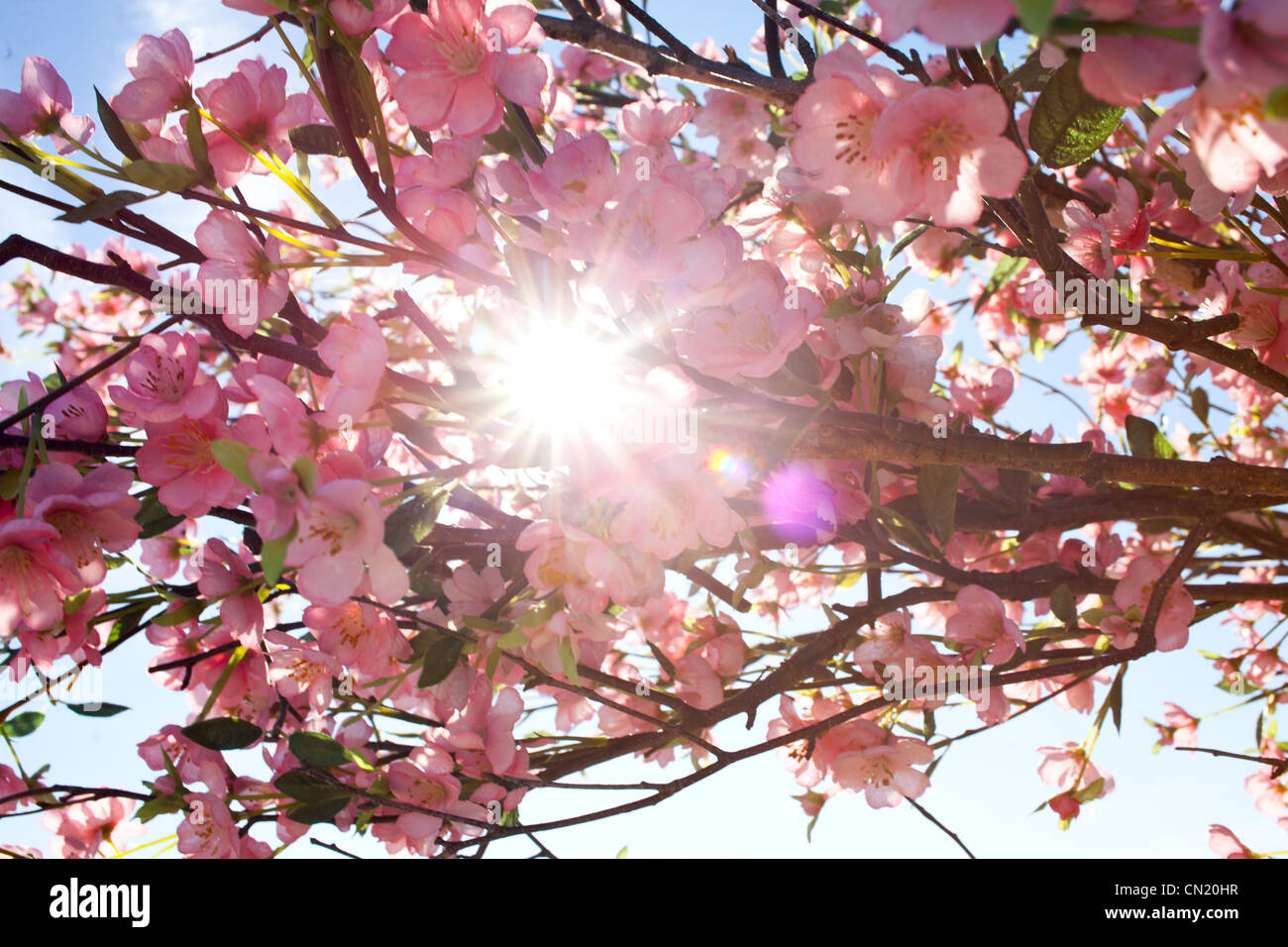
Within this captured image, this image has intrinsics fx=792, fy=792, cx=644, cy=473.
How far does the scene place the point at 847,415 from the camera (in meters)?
0.70

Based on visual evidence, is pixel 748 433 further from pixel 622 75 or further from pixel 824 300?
pixel 622 75

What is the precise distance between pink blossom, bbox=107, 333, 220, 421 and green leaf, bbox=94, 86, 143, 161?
16 cm

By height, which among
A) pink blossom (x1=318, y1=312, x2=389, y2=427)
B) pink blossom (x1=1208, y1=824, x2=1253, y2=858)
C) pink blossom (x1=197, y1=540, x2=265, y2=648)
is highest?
pink blossom (x1=318, y1=312, x2=389, y2=427)

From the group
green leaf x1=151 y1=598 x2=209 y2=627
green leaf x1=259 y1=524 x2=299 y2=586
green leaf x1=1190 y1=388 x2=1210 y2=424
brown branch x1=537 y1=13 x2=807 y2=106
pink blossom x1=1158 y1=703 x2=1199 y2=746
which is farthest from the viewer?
pink blossom x1=1158 y1=703 x2=1199 y2=746

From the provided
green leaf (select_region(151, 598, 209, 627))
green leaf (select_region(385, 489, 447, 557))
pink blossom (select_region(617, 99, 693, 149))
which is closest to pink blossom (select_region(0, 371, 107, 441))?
green leaf (select_region(151, 598, 209, 627))

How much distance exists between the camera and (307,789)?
86cm

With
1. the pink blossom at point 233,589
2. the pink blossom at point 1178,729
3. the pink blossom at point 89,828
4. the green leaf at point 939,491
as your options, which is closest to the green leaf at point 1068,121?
the green leaf at point 939,491

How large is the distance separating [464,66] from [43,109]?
42 centimetres

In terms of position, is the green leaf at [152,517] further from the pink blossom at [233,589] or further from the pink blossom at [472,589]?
the pink blossom at [472,589]

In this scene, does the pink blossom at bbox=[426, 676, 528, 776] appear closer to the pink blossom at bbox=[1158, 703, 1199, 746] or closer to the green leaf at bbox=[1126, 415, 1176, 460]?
the green leaf at bbox=[1126, 415, 1176, 460]

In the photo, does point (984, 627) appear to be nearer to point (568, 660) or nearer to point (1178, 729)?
point (568, 660)

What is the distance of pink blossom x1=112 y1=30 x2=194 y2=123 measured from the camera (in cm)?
71

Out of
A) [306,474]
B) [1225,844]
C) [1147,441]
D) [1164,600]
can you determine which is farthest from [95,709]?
[1225,844]

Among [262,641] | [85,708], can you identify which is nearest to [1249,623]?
[262,641]
